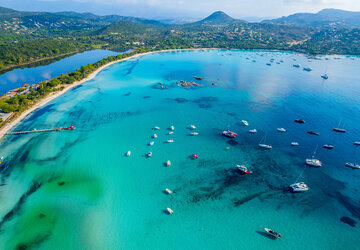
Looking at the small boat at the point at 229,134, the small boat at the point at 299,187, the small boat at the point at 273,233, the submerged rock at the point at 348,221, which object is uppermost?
the small boat at the point at 229,134

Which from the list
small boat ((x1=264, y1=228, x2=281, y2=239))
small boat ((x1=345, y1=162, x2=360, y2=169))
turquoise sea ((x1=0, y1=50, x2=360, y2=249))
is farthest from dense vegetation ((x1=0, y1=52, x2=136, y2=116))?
small boat ((x1=345, y1=162, x2=360, y2=169))

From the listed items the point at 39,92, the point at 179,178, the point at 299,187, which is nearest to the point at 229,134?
the point at 299,187

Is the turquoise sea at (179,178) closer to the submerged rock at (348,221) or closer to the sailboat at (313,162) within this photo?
the submerged rock at (348,221)

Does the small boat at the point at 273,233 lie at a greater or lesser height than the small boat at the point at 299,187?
lesser

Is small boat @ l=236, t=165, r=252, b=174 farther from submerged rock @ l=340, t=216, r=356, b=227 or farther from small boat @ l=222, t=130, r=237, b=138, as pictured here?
submerged rock @ l=340, t=216, r=356, b=227

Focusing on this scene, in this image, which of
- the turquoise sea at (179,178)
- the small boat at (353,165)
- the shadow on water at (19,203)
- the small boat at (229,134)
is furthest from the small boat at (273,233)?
the shadow on water at (19,203)

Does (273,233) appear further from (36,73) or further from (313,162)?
(36,73)

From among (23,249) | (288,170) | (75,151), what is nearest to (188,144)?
(288,170)

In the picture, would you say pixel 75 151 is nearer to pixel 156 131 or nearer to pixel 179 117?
pixel 156 131
